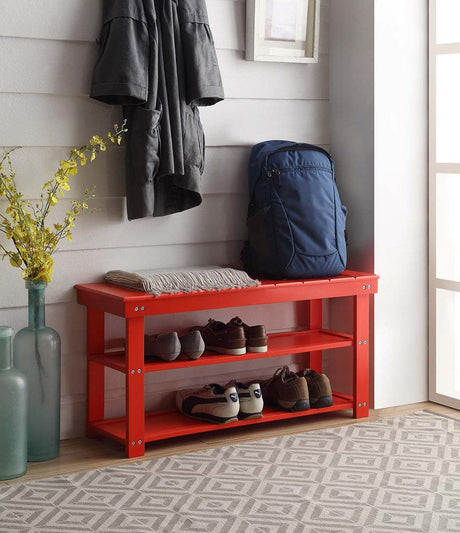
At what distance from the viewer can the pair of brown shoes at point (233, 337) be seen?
2.93 metres

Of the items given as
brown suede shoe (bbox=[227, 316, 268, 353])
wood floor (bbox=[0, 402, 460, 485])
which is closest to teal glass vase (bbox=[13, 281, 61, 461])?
wood floor (bbox=[0, 402, 460, 485])

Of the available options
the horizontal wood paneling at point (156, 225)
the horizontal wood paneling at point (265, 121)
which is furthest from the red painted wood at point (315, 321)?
the horizontal wood paneling at point (265, 121)

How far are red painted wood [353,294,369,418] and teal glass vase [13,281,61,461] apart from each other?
109 cm

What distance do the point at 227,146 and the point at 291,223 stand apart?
0.41 meters

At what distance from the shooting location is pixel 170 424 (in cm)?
294

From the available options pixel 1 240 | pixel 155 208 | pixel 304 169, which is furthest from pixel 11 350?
pixel 304 169

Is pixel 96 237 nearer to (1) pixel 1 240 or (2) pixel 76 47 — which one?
(1) pixel 1 240

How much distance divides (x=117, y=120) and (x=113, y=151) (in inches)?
4.2

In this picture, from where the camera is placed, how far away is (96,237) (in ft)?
9.76

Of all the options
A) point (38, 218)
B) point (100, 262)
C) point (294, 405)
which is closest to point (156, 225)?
point (100, 262)

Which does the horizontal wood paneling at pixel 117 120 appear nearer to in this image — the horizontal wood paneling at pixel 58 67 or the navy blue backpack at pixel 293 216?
the horizontal wood paneling at pixel 58 67

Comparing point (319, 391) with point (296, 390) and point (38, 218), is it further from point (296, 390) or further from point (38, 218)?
point (38, 218)

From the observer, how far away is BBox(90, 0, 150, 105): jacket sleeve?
109 inches

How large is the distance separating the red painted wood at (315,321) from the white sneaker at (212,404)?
1.83 ft
